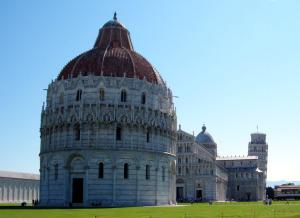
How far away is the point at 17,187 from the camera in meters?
124

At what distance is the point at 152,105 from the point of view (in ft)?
260

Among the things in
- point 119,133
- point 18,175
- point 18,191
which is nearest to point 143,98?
point 119,133

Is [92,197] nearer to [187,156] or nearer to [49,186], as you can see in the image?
[49,186]

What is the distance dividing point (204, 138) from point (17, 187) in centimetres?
6291

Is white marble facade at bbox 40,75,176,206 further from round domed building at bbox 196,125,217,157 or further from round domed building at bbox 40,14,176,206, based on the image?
round domed building at bbox 196,125,217,157

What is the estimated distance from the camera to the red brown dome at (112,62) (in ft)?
262

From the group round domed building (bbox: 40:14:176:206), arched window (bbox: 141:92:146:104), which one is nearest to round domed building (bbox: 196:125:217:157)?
round domed building (bbox: 40:14:176:206)

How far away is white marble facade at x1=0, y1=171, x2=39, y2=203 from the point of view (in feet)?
389

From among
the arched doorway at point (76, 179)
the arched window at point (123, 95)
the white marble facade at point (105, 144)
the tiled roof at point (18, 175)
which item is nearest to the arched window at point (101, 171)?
the white marble facade at point (105, 144)

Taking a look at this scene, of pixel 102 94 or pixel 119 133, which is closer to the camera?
pixel 119 133

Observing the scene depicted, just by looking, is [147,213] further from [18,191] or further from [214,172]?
[214,172]

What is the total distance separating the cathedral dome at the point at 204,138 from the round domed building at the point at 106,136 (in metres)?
82.6

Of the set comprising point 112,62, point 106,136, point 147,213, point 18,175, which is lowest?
point 147,213

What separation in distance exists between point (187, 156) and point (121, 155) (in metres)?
66.2
